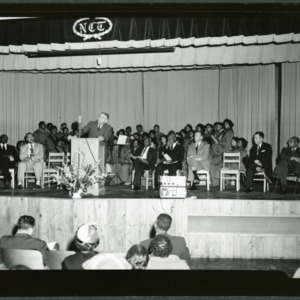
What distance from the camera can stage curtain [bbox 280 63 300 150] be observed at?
10102mm

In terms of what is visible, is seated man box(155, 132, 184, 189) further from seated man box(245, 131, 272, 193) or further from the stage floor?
seated man box(245, 131, 272, 193)

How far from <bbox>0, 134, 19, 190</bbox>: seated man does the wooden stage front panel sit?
188 cm

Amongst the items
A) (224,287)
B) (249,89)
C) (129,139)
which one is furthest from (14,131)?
(224,287)

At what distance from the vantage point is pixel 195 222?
6.55m

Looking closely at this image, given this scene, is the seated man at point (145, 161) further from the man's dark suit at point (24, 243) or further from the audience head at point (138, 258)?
the audience head at point (138, 258)

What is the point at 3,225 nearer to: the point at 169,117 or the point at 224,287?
the point at 224,287

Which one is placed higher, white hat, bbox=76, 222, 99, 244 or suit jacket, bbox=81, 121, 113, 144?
suit jacket, bbox=81, 121, 113, 144

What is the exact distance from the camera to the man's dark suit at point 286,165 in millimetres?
7523

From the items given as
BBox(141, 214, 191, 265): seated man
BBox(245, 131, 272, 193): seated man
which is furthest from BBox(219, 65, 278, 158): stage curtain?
BBox(141, 214, 191, 265): seated man

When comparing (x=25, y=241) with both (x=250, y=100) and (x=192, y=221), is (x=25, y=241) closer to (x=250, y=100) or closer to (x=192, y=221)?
(x=192, y=221)

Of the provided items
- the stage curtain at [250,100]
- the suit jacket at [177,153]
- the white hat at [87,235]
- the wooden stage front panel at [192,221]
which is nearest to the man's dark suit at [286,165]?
the wooden stage front panel at [192,221]

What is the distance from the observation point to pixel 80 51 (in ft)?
29.1

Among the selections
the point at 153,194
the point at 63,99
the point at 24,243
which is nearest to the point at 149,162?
the point at 153,194

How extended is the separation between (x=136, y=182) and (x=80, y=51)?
2930 mm
